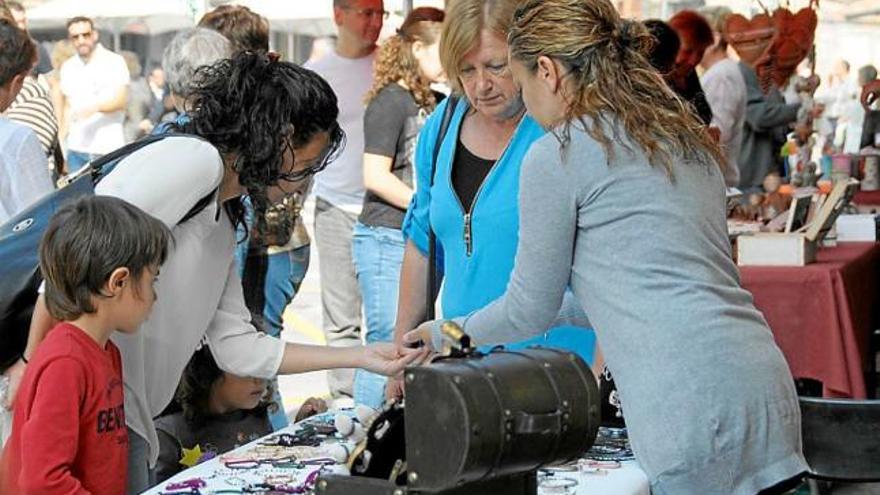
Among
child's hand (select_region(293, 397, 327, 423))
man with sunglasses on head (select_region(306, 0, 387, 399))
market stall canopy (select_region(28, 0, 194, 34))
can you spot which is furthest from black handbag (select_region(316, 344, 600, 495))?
market stall canopy (select_region(28, 0, 194, 34))

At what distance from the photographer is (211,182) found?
9.33 ft

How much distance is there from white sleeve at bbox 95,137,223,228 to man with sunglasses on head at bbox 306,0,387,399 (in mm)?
3092

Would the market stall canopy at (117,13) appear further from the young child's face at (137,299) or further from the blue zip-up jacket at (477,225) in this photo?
the young child's face at (137,299)

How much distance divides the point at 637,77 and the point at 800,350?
8.14 feet

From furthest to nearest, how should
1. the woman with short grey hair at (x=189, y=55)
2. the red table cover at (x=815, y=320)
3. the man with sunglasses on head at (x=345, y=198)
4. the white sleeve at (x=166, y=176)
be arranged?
the man with sunglasses on head at (x=345, y=198)
the red table cover at (x=815, y=320)
the woman with short grey hair at (x=189, y=55)
the white sleeve at (x=166, y=176)

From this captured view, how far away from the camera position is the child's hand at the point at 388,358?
10.1 feet

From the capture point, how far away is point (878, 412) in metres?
3.42

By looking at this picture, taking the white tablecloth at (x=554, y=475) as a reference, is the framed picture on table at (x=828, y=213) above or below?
below

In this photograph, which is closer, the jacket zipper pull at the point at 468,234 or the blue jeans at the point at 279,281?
the jacket zipper pull at the point at 468,234

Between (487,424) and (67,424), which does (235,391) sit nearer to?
(67,424)

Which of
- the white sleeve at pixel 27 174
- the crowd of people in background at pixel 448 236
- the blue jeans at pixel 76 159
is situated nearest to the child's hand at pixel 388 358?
the crowd of people in background at pixel 448 236

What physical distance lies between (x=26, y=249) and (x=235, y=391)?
88 centimetres

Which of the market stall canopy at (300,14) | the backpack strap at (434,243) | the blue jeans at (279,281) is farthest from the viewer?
the market stall canopy at (300,14)

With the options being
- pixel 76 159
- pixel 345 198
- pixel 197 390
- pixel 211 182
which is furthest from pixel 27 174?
pixel 76 159
